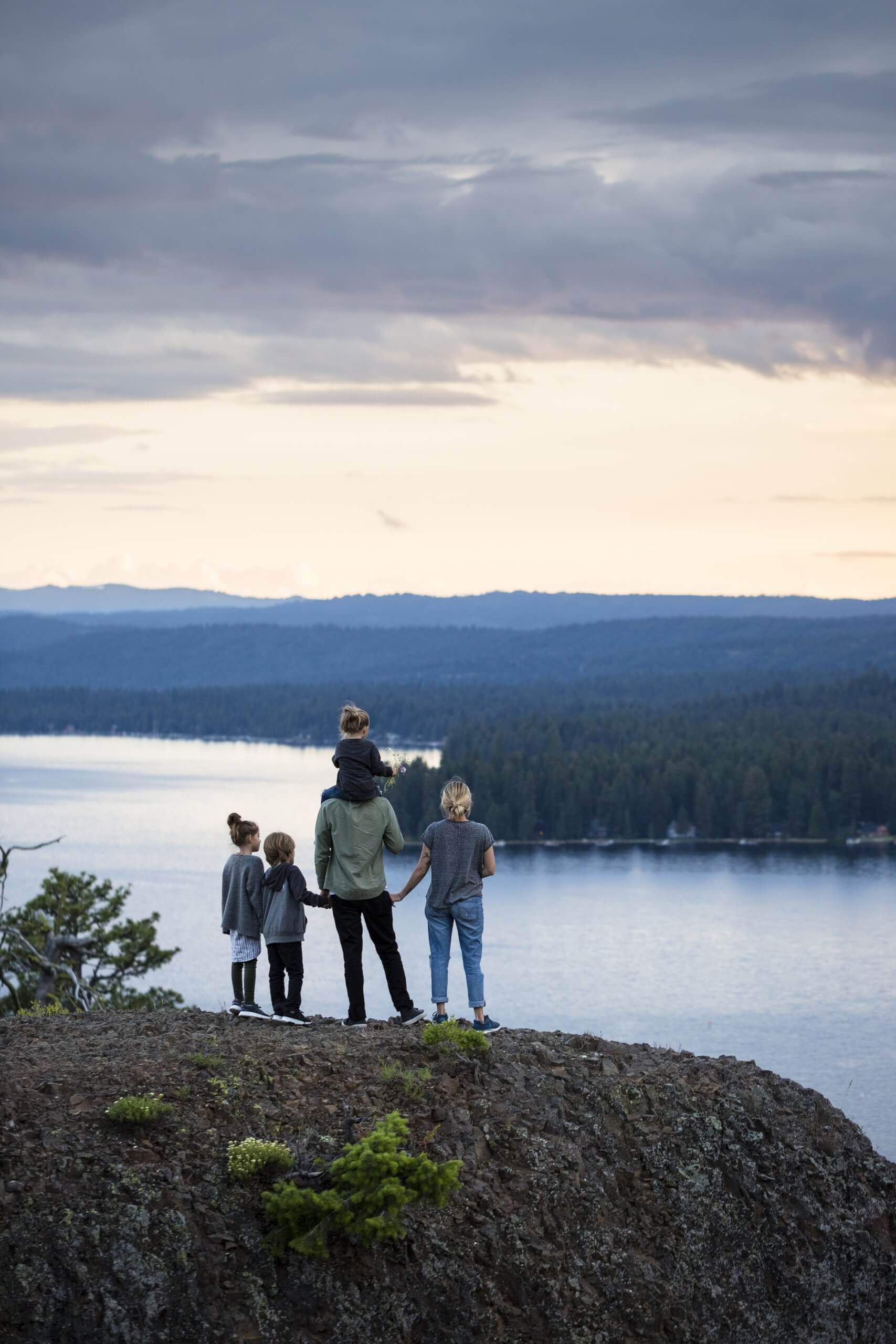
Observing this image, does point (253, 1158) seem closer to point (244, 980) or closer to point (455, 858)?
point (244, 980)

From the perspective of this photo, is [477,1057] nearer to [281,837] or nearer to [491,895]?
[281,837]

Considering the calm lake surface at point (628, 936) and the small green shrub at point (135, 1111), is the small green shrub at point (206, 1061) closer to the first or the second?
the small green shrub at point (135, 1111)

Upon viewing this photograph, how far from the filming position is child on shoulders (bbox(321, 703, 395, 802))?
34.7ft

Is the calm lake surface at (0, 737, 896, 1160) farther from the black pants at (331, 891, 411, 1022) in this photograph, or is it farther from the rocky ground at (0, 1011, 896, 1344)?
the rocky ground at (0, 1011, 896, 1344)

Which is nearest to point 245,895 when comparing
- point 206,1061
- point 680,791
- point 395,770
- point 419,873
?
point 419,873

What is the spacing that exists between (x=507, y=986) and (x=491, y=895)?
26.0m

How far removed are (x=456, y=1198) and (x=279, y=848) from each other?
2.97 m

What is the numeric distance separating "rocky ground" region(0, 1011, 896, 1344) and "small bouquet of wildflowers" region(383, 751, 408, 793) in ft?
5.97

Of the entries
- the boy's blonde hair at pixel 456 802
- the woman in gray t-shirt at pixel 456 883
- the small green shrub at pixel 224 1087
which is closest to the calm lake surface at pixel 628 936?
the woman in gray t-shirt at pixel 456 883

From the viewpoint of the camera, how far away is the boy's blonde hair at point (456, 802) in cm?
1071

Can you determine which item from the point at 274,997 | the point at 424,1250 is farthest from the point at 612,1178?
the point at 274,997

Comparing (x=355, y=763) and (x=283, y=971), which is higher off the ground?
(x=355, y=763)

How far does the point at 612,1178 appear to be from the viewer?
31.7 feet

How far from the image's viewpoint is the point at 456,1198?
8961mm
